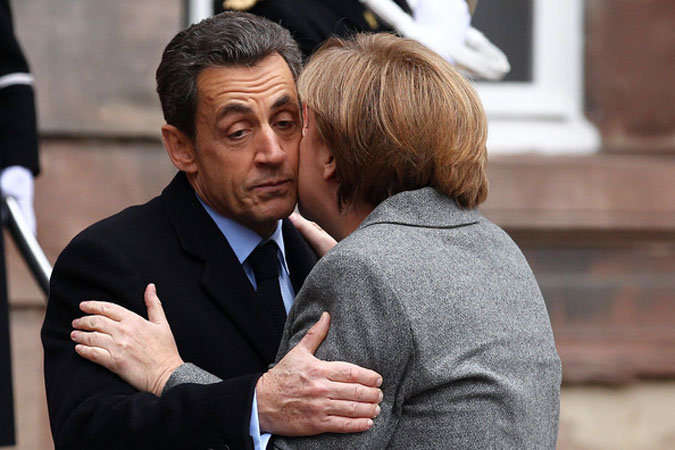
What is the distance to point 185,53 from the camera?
218 cm

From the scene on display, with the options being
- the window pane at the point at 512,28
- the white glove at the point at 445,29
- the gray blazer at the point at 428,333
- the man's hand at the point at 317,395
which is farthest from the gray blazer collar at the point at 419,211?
the window pane at the point at 512,28

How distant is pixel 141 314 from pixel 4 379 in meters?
1.51

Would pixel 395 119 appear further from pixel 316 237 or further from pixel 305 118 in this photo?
pixel 316 237

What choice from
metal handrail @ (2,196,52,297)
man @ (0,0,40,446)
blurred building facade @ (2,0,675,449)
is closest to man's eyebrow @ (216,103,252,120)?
metal handrail @ (2,196,52,297)

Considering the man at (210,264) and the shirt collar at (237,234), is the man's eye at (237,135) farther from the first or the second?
the shirt collar at (237,234)

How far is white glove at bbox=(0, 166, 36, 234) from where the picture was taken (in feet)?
11.7

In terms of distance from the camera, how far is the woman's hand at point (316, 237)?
8.32 ft

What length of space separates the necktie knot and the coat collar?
0.07m

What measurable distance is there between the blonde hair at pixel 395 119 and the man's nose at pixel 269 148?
0.18m

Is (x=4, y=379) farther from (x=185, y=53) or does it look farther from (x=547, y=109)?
(x=547, y=109)

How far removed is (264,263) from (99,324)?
419 millimetres

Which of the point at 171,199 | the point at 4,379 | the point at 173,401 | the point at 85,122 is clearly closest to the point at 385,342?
the point at 173,401

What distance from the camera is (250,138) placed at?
86.6 inches

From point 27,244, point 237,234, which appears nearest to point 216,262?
point 237,234
